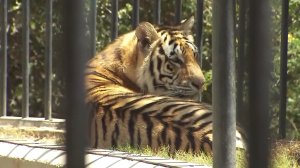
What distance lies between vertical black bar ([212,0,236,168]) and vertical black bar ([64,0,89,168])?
145cm

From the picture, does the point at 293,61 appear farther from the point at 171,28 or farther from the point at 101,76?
the point at 101,76

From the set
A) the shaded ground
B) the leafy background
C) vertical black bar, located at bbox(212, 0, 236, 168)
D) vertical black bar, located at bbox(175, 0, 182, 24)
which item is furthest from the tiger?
the leafy background

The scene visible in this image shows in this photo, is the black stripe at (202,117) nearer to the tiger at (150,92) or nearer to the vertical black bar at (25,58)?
the tiger at (150,92)

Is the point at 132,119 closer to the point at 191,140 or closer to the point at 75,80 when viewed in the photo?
the point at 191,140

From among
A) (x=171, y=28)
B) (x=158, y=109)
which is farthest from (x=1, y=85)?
(x=158, y=109)

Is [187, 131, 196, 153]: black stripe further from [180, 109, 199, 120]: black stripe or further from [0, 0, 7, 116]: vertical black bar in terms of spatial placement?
[0, 0, 7, 116]: vertical black bar

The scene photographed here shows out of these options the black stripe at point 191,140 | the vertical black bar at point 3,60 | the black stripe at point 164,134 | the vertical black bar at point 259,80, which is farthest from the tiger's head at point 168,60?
the vertical black bar at point 259,80

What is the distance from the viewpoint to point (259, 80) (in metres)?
1.45

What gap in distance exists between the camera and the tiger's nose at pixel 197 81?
650 centimetres

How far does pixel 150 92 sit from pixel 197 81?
53cm

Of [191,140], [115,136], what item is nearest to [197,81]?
[115,136]

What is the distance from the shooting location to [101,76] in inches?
259

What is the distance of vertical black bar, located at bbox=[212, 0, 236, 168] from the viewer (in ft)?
9.46

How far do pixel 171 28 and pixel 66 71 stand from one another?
549 cm
